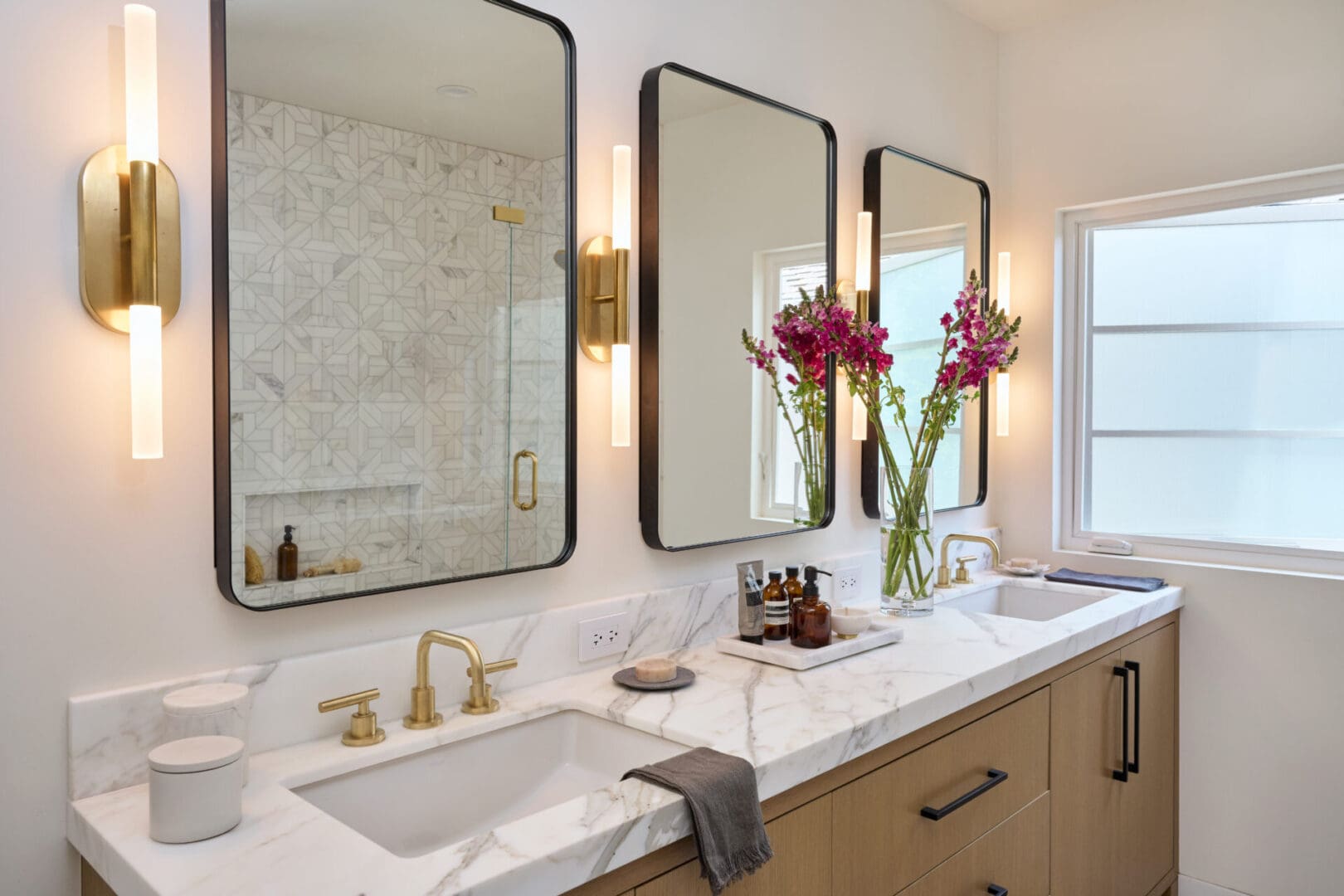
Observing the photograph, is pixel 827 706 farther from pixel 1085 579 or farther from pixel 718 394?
pixel 1085 579

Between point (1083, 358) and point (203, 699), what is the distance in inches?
105

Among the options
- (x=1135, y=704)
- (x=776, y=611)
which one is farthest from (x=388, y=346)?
(x=1135, y=704)

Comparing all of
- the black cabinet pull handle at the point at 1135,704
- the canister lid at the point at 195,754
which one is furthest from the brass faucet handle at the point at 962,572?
the canister lid at the point at 195,754

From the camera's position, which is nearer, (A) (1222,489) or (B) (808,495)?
(B) (808,495)

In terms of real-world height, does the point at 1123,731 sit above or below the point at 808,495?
below

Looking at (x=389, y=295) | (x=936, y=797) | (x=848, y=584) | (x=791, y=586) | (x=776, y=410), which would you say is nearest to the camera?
(x=389, y=295)

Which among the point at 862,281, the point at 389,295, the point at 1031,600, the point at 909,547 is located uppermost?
the point at 862,281

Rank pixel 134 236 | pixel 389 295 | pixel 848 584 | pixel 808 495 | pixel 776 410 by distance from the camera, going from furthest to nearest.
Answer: pixel 848 584, pixel 808 495, pixel 776 410, pixel 389 295, pixel 134 236

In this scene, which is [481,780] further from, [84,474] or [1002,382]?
[1002,382]

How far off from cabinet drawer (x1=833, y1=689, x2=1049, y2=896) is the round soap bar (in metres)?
0.38

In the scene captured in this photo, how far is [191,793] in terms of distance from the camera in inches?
43.4

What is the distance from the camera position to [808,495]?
92.9 inches

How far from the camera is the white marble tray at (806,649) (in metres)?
1.87

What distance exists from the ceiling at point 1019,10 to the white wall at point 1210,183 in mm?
34
